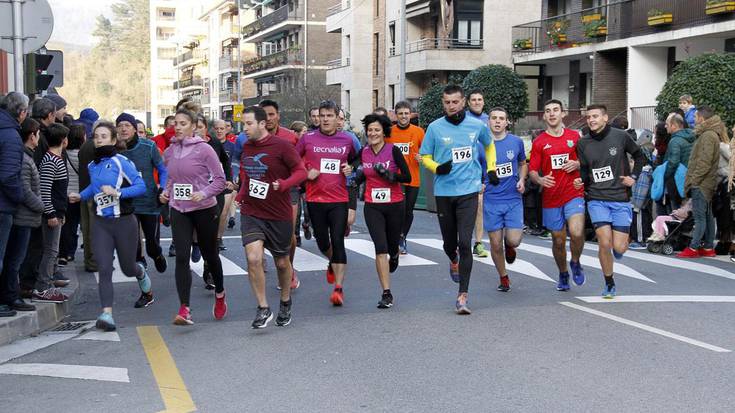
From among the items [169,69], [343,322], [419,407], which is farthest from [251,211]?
[169,69]

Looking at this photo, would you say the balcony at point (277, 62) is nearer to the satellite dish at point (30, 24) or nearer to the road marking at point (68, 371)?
the satellite dish at point (30, 24)

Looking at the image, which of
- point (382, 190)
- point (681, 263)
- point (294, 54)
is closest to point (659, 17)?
point (681, 263)

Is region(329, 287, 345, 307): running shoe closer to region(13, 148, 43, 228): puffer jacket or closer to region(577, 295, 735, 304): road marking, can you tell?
region(577, 295, 735, 304): road marking

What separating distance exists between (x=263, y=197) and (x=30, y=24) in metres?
5.58

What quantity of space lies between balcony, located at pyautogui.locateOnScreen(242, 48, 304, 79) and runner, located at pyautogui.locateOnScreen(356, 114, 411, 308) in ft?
191

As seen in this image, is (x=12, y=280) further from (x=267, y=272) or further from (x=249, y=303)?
(x=267, y=272)

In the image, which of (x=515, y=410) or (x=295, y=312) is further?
(x=295, y=312)

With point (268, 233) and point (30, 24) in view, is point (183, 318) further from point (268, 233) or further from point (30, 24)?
point (30, 24)

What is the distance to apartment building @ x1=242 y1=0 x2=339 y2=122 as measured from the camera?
5722 centimetres

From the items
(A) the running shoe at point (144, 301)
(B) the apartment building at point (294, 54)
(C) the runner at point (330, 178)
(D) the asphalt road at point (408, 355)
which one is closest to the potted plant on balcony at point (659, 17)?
(D) the asphalt road at point (408, 355)

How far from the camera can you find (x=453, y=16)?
4297cm

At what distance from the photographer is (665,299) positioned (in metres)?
9.98

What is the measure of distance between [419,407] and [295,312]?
12.5 feet

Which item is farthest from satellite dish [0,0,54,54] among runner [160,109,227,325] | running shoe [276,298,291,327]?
running shoe [276,298,291,327]
